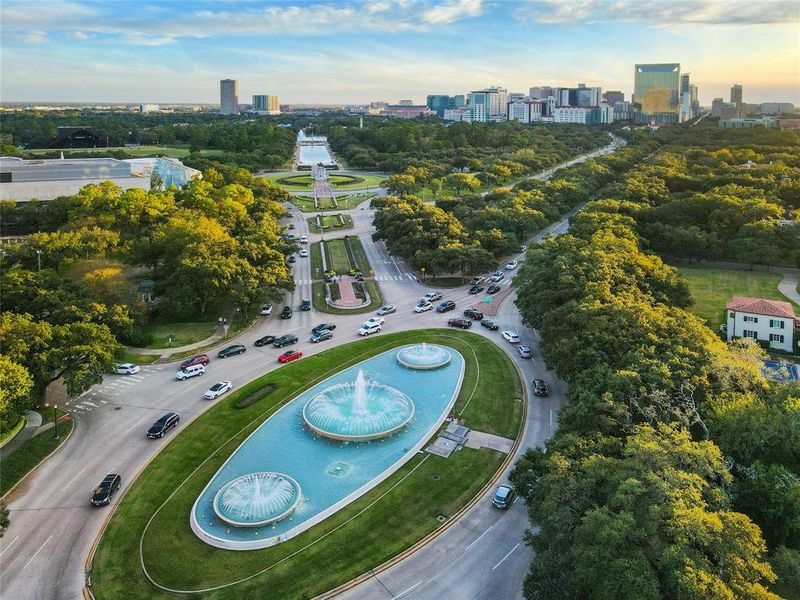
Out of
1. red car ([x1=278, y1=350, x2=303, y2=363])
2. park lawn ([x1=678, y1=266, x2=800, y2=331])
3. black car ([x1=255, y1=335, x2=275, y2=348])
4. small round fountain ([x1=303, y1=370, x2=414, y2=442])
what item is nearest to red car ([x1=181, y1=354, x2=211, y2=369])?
black car ([x1=255, y1=335, x2=275, y2=348])

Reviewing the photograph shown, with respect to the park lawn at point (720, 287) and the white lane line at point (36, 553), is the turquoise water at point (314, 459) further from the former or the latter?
the park lawn at point (720, 287)

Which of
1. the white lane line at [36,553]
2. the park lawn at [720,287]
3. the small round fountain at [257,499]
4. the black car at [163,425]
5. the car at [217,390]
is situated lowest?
the white lane line at [36,553]

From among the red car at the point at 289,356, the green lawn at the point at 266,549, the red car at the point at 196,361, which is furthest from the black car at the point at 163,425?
the red car at the point at 289,356

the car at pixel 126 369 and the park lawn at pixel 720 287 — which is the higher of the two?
the park lawn at pixel 720 287

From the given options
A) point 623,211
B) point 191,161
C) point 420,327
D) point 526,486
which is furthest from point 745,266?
A: point 191,161

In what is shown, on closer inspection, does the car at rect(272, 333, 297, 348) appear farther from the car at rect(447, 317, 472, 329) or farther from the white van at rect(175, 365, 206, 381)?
the car at rect(447, 317, 472, 329)

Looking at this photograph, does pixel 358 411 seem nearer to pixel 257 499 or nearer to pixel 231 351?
pixel 257 499
